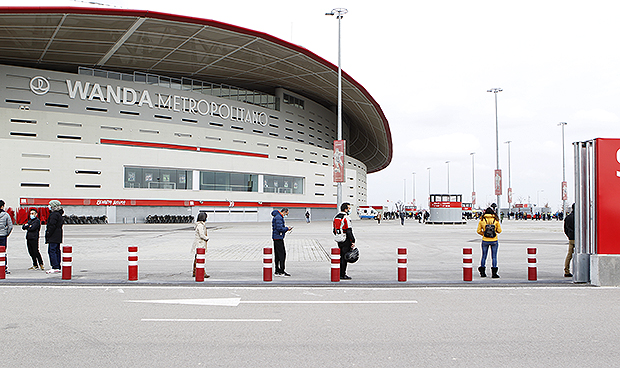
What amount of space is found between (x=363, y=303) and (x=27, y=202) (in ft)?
142

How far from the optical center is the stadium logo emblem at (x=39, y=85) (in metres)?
44.7

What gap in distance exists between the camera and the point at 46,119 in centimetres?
4472

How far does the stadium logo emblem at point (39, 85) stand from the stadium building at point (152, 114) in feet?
0.31

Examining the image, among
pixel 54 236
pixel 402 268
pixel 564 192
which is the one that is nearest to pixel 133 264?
pixel 54 236

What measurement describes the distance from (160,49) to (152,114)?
7.77 metres

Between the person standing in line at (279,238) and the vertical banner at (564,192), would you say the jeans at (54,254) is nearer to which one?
the person standing in line at (279,238)

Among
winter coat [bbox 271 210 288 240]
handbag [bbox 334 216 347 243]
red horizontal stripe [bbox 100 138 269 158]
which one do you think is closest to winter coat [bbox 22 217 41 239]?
winter coat [bbox 271 210 288 240]

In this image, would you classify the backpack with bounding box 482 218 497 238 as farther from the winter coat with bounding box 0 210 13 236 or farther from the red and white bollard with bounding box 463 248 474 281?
the winter coat with bounding box 0 210 13 236

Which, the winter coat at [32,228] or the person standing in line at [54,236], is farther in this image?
the winter coat at [32,228]

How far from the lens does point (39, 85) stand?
44938mm

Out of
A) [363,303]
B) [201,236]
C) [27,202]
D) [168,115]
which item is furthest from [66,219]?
[363,303]

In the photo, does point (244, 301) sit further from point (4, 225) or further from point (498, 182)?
point (498, 182)

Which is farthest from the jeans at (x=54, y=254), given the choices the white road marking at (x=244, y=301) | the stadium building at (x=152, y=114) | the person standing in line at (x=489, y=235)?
the stadium building at (x=152, y=114)

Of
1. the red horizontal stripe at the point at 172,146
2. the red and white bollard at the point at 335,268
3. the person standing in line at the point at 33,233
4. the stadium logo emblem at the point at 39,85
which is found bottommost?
the red and white bollard at the point at 335,268
